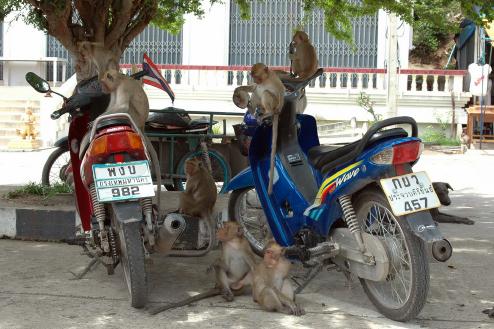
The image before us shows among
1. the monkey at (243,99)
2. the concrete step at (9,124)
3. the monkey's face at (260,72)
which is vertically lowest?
the concrete step at (9,124)

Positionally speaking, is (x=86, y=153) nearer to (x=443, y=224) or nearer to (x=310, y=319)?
(x=310, y=319)

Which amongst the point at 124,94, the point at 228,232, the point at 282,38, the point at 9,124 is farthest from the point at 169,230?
the point at 282,38

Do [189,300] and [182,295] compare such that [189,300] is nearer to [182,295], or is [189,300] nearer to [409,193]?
[182,295]

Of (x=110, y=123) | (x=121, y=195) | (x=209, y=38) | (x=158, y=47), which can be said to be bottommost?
(x=121, y=195)

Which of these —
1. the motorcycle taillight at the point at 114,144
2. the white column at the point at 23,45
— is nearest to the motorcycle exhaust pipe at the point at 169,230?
the motorcycle taillight at the point at 114,144

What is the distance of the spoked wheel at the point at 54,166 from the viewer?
856 centimetres

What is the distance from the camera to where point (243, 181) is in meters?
5.96

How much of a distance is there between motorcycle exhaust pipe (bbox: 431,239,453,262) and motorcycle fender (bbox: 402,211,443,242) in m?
0.07

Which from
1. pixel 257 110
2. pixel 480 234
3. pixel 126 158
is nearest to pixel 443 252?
pixel 257 110

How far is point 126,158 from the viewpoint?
463cm

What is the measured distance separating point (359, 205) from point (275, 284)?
657mm

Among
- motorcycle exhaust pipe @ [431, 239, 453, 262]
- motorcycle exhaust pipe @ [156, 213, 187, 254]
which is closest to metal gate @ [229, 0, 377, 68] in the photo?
motorcycle exhaust pipe @ [156, 213, 187, 254]

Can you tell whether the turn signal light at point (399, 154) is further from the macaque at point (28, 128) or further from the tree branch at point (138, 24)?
the macaque at point (28, 128)

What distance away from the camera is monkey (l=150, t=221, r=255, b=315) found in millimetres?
4777
